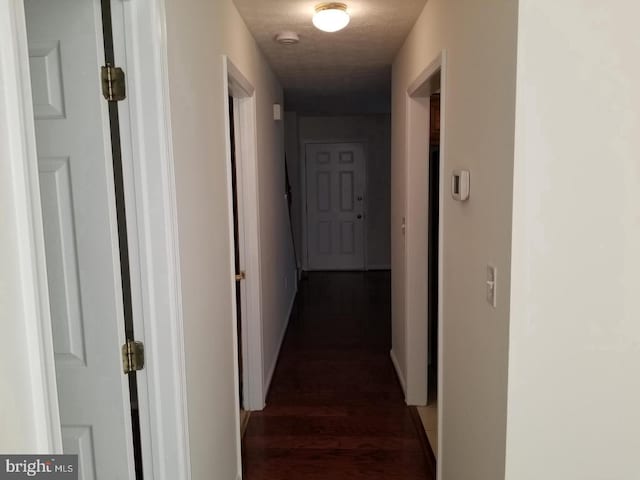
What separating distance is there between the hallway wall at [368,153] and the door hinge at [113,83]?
233 inches

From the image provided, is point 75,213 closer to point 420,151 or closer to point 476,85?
point 476,85

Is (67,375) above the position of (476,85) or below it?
below

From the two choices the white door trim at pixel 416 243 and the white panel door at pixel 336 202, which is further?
the white panel door at pixel 336 202

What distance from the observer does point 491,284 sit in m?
1.48

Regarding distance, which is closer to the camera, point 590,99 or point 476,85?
point 590,99

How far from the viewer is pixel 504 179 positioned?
138 cm

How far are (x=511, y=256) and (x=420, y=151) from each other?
1.80 metres

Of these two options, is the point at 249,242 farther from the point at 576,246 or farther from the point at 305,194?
the point at 305,194

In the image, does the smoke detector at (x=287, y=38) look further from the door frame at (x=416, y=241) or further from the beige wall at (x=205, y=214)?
Result: the door frame at (x=416, y=241)

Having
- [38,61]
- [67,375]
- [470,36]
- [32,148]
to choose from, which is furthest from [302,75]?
[32,148]

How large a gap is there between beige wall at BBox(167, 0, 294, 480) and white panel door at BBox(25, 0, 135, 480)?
0.77 ft

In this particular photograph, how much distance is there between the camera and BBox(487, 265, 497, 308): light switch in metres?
1.47

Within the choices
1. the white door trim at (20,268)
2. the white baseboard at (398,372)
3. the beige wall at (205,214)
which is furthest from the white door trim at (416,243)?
the white door trim at (20,268)

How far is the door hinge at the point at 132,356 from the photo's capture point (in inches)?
55.1
